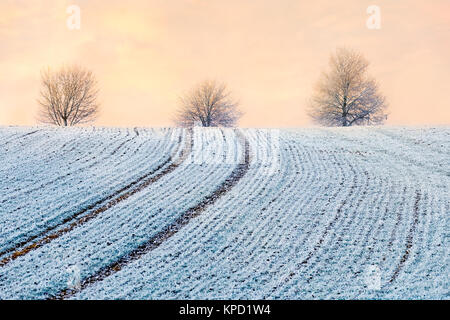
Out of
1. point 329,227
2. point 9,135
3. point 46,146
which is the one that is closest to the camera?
point 329,227

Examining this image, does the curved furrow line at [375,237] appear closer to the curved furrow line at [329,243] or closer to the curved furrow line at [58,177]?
the curved furrow line at [329,243]

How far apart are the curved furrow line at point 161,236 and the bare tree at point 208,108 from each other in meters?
47.0

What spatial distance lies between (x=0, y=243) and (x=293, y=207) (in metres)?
13.3

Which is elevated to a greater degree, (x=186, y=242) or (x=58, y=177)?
(x=58, y=177)

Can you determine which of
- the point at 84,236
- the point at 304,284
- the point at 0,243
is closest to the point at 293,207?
the point at 304,284

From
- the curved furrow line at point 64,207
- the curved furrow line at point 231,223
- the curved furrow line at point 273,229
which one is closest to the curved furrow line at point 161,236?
the curved furrow line at point 231,223

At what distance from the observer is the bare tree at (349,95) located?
66.1 metres

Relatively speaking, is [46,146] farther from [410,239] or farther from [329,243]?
[410,239]

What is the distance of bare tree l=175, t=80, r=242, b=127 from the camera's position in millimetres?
72062

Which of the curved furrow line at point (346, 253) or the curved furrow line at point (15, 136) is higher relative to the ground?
the curved furrow line at point (15, 136)

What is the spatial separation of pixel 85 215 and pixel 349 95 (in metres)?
57.1

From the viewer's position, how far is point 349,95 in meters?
66.2

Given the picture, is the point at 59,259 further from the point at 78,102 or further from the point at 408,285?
the point at 78,102

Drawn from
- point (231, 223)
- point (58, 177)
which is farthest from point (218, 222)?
point (58, 177)
